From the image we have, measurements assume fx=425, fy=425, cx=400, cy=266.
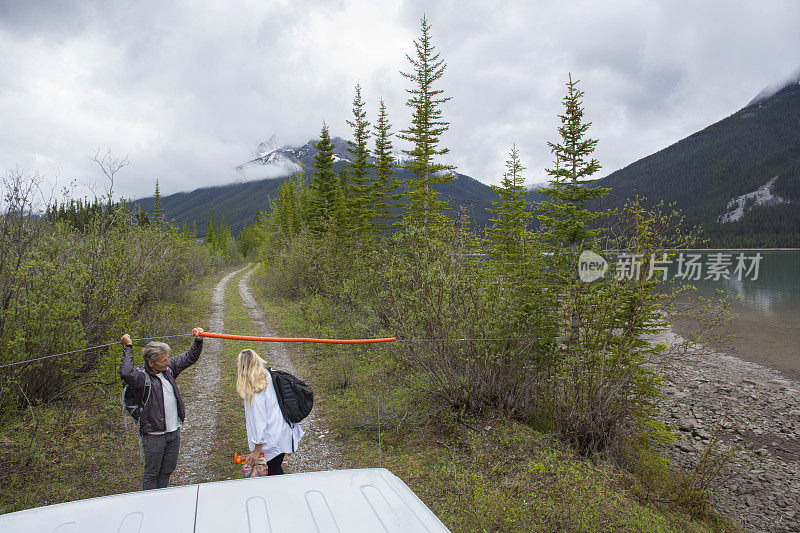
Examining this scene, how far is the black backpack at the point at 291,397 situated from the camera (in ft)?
15.7

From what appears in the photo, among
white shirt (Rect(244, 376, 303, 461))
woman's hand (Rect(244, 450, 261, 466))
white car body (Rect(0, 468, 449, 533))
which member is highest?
white car body (Rect(0, 468, 449, 533))

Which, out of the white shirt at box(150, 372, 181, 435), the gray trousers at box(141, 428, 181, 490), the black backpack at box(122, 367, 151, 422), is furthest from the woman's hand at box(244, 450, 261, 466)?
the black backpack at box(122, 367, 151, 422)

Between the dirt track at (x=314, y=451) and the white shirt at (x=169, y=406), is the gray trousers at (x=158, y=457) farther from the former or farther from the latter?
the dirt track at (x=314, y=451)

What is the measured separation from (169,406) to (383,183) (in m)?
21.5

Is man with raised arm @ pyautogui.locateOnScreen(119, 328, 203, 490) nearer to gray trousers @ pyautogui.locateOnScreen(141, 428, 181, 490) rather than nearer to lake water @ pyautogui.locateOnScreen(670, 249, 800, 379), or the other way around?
gray trousers @ pyautogui.locateOnScreen(141, 428, 181, 490)

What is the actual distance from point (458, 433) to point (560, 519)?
2.23 meters

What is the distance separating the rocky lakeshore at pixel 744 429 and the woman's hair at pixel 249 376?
648 centimetres

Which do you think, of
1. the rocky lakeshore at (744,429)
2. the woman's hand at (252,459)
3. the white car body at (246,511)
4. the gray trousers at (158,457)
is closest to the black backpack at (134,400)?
the gray trousers at (158,457)

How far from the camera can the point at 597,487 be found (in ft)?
19.0

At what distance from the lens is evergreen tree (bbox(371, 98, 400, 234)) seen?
24.7 meters

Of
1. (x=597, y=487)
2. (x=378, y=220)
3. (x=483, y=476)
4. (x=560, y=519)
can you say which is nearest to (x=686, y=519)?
(x=597, y=487)

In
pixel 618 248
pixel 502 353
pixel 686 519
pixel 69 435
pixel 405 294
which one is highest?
pixel 618 248

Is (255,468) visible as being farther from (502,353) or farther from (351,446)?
(502,353)

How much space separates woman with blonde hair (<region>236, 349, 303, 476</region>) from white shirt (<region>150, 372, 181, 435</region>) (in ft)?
2.53
